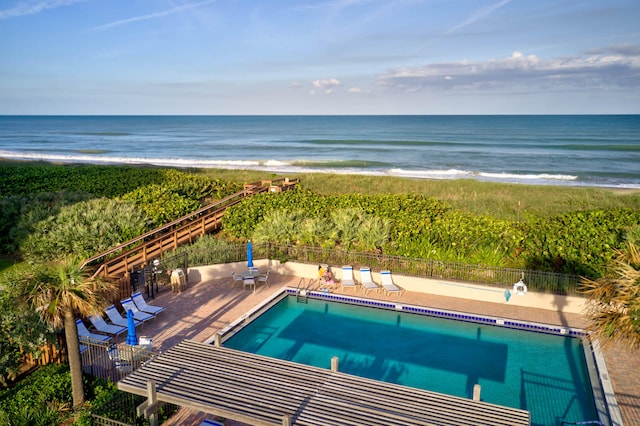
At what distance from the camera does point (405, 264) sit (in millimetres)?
16078

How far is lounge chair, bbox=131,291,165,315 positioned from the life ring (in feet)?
34.0

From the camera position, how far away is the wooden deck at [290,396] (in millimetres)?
6574

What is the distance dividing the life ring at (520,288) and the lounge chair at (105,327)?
36.4 feet

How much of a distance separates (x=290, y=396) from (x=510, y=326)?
8.53 metres

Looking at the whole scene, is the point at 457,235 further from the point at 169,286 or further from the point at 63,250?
the point at 63,250

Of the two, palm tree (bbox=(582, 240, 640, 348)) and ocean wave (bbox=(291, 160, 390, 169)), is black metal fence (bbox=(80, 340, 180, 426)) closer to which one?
palm tree (bbox=(582, 240, 640, 348))

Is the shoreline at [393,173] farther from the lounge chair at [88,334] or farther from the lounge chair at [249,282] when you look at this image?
the lounge chair at [88,334]

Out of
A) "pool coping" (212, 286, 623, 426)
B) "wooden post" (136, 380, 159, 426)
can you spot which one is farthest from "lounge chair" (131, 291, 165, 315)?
"wooden post" (136, 380, 159, 426)

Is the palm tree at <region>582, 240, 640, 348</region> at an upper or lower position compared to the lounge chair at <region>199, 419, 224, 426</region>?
upper

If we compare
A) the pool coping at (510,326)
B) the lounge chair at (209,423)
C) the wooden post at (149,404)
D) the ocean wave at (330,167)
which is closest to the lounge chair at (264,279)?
the pool coping at (510,326)

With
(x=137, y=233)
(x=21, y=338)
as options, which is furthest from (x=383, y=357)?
(x=137, y=233)

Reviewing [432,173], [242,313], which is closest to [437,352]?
[242,313]

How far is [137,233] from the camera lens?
58.5 ft

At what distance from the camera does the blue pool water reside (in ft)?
33.4
